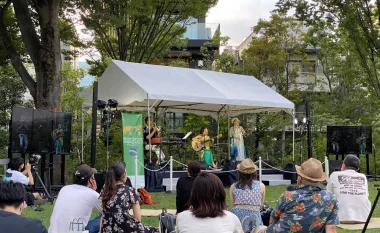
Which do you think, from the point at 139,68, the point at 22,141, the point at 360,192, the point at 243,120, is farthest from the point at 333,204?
the point at 243,120

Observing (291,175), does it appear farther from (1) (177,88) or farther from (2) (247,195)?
(2) (247,195)

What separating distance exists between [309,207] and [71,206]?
220 centimetres

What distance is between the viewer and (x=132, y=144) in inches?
405

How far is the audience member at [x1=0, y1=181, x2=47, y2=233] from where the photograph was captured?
2578 millimetres

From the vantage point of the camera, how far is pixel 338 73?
72.1ft

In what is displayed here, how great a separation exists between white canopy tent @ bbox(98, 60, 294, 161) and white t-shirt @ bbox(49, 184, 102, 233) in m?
6.17

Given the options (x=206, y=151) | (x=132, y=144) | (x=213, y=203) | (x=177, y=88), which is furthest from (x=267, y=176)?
(x=213, y=203)

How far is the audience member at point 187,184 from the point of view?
5.16 metres

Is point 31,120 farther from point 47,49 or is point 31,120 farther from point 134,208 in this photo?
point 134,208

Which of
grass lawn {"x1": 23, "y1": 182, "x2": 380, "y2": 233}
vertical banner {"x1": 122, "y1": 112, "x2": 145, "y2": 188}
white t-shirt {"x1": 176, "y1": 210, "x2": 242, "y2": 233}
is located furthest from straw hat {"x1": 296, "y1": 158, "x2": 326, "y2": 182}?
vertical banner {"x1": 122, "y1": 112, "x2": 145, "y2": 188}

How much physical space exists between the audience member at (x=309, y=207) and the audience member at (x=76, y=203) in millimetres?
1865

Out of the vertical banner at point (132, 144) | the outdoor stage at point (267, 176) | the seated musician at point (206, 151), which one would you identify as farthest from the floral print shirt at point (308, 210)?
the seated musician at point (206, 151)

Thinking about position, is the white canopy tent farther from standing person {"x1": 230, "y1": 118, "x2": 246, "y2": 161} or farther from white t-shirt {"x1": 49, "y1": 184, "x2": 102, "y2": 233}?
white t-shirt {"x1": 49, "y1": 184, "x2": 102, "y2": 233}

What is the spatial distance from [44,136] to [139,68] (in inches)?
117
